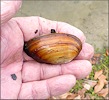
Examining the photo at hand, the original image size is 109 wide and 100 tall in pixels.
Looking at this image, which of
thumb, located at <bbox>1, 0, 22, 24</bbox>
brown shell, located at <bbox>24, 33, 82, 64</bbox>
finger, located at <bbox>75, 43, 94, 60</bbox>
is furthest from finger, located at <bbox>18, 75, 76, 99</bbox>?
thumb, located at <bbox>1, 0, 22, 24</bbox>

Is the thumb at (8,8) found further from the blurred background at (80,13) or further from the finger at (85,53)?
the blurred background at (80,13)

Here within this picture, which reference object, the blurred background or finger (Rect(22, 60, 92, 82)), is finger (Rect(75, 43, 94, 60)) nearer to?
finger (Rect(22, 60, 92, 82))

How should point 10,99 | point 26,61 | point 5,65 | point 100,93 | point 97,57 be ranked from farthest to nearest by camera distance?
point 97,57 < point 100,93 < point 26,61 < point 5,65 < point 10,99

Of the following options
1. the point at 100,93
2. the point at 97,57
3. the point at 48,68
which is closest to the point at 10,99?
the point at 48,68

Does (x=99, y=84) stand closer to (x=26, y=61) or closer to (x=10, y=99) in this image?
(x=26, y=61)

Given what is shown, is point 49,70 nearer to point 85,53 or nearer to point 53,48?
point 53,48

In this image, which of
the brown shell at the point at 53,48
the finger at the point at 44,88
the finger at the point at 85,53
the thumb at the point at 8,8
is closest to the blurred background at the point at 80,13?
the finger at the point at 85,53
